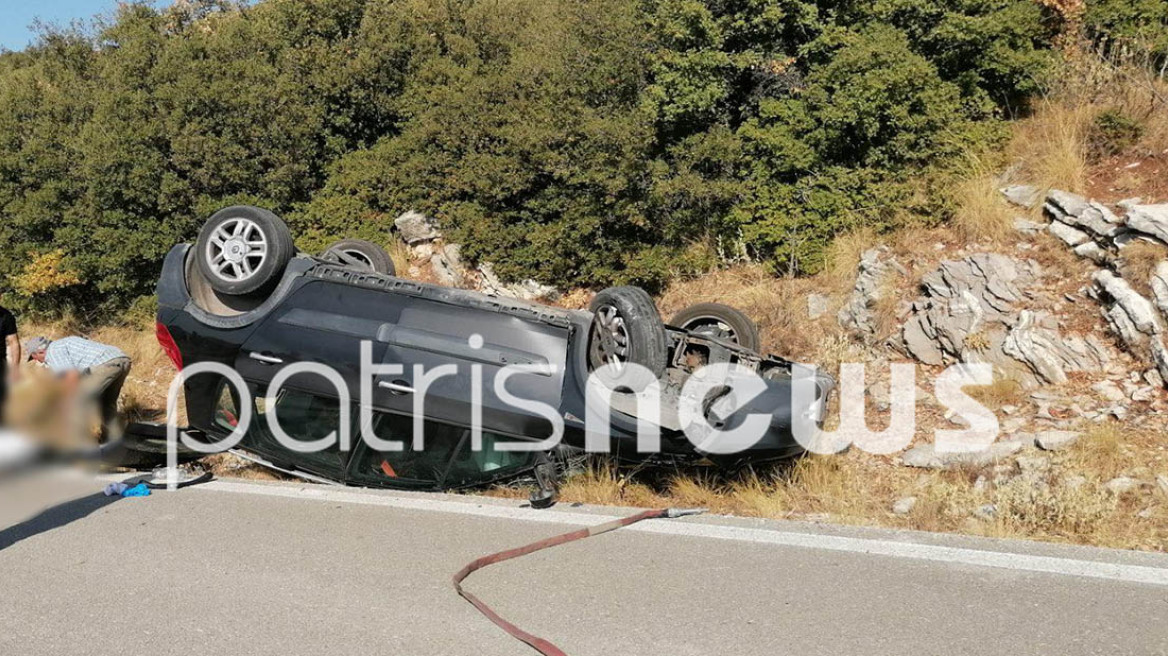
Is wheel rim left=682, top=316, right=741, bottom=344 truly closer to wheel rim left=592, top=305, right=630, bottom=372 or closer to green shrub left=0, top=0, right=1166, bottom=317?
wheel rim left=592, top=305, right=630, bottom=372

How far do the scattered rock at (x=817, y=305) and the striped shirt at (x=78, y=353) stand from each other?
19.8ft

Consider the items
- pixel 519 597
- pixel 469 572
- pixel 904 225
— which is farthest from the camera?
pixel 904 225

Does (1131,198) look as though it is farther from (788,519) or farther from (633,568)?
(633,568)

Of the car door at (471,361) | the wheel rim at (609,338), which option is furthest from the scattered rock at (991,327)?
the car door at (471,361)

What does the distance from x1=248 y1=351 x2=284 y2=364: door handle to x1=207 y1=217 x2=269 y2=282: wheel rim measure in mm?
633

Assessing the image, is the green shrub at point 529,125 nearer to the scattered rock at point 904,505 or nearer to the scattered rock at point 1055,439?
the scattered rock at point 1055,439

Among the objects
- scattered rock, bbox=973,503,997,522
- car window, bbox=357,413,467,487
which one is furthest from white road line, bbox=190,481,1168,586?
scattered rock, bbox=973,503,997,522

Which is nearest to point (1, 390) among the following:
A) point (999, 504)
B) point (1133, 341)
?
point (999, 504)

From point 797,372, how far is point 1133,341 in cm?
263

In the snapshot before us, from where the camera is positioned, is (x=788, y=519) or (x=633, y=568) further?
(x=788, y=519)

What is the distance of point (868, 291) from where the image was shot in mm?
→ 8625

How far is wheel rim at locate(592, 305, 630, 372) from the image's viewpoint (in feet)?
21.4

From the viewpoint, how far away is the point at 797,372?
662cm

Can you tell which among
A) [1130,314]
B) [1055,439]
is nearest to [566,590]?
[1055,439]
